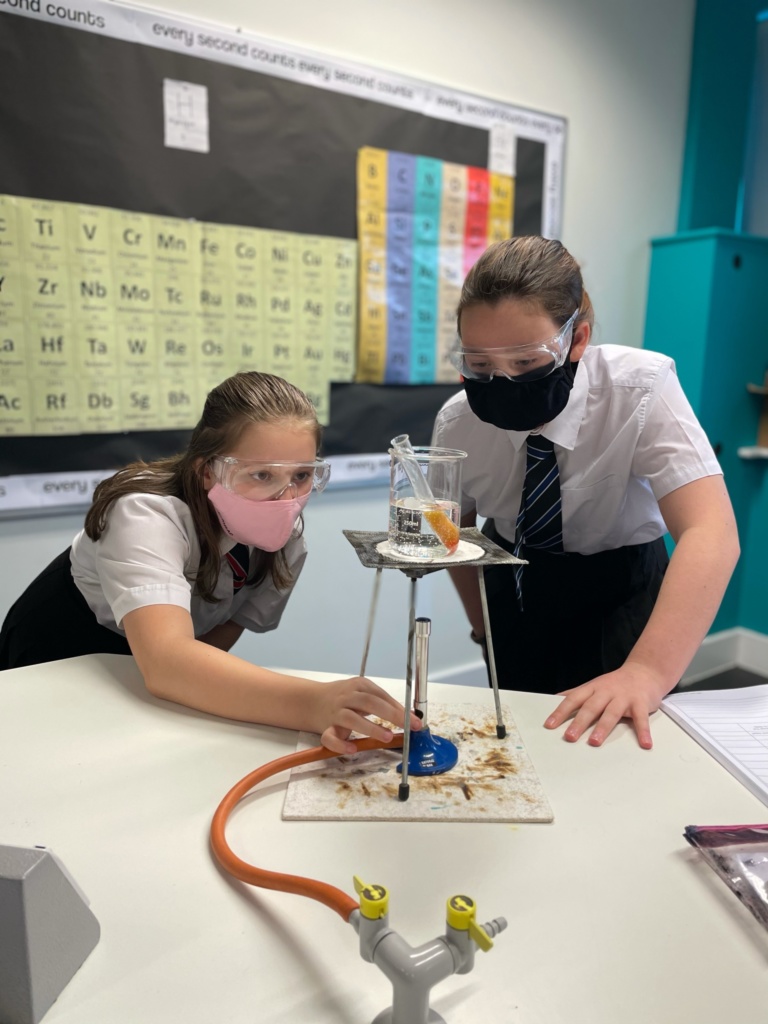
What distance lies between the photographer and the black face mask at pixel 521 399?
46.7 inches

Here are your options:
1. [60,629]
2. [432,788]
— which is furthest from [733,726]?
[60,629]

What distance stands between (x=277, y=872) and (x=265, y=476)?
24.0 inches

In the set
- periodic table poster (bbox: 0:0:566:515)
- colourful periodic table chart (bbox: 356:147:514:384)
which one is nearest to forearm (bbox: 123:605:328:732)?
periodic table poster (bbox: 0:0:566:515)

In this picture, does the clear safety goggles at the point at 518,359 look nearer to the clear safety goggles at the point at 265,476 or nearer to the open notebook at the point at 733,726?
the clear safety goggles at the point at 265,476

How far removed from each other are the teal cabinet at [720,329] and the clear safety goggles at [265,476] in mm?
2148

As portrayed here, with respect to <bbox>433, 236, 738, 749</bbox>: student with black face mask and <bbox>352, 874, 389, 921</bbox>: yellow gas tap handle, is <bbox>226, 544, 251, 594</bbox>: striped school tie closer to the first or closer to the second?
<bbox>433, 236, 738, 749</bbox>: student with black face mask

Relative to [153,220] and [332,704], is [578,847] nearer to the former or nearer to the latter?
[332,704]

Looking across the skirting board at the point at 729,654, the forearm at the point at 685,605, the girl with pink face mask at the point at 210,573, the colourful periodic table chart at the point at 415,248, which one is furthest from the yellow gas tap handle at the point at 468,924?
the skirting board at the point at 729,654

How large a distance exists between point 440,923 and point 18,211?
Answer: 6.04 ft

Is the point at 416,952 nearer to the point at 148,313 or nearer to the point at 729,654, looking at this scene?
the point at 148,313

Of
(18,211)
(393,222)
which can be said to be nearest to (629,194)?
(393,222)

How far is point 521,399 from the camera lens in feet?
3.92

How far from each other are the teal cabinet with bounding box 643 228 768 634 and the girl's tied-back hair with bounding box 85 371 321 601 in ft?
6.93

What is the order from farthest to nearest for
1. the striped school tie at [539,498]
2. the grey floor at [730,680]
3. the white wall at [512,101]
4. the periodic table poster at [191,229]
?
the grey floor at [730,680], the white wall at [512,101], the periodic table poster at [191,229], the striped school tie at [539,498]
